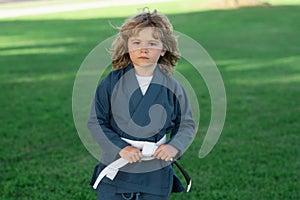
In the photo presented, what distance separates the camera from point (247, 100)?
9023 millimetres

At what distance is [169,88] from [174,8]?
73.8 feet

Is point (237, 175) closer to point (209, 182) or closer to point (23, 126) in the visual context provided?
point (209, 182)

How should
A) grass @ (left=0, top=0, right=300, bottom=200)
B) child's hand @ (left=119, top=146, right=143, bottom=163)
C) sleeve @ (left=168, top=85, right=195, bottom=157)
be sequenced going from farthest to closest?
grass @ (left=0, top=0, right=300, bottom=200) → sleeve @ (left=168, top=85, right=195, bottom=157) → child's hand @ (left=119, top=146, right=143, bottom=163)

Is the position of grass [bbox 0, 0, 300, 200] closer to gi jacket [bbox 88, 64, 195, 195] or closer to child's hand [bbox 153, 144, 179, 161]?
gi jacket [bbox 88, 64, 195, 195]

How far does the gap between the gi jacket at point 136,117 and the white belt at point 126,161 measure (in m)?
0.02

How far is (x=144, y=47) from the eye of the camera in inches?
120

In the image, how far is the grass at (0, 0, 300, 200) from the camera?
5.41 metres

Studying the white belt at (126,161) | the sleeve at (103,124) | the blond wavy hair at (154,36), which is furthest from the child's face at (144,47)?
the white belt at (126,161)

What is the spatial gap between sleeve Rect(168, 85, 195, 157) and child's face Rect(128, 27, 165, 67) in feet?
0.62

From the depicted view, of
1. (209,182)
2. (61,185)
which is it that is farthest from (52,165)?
(209,182)

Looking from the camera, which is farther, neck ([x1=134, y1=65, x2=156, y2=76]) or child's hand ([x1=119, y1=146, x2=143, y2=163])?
neck ([x1=134, y1=65, x2=156, y2=76])

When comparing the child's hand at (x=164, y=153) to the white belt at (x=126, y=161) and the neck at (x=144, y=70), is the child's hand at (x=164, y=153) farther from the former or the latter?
the neck at (x=144, y=70)

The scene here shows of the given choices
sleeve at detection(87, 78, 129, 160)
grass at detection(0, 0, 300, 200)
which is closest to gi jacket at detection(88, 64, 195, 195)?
sleeve at detection(87, 78, 129, 160)

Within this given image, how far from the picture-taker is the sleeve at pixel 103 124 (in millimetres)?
3059
